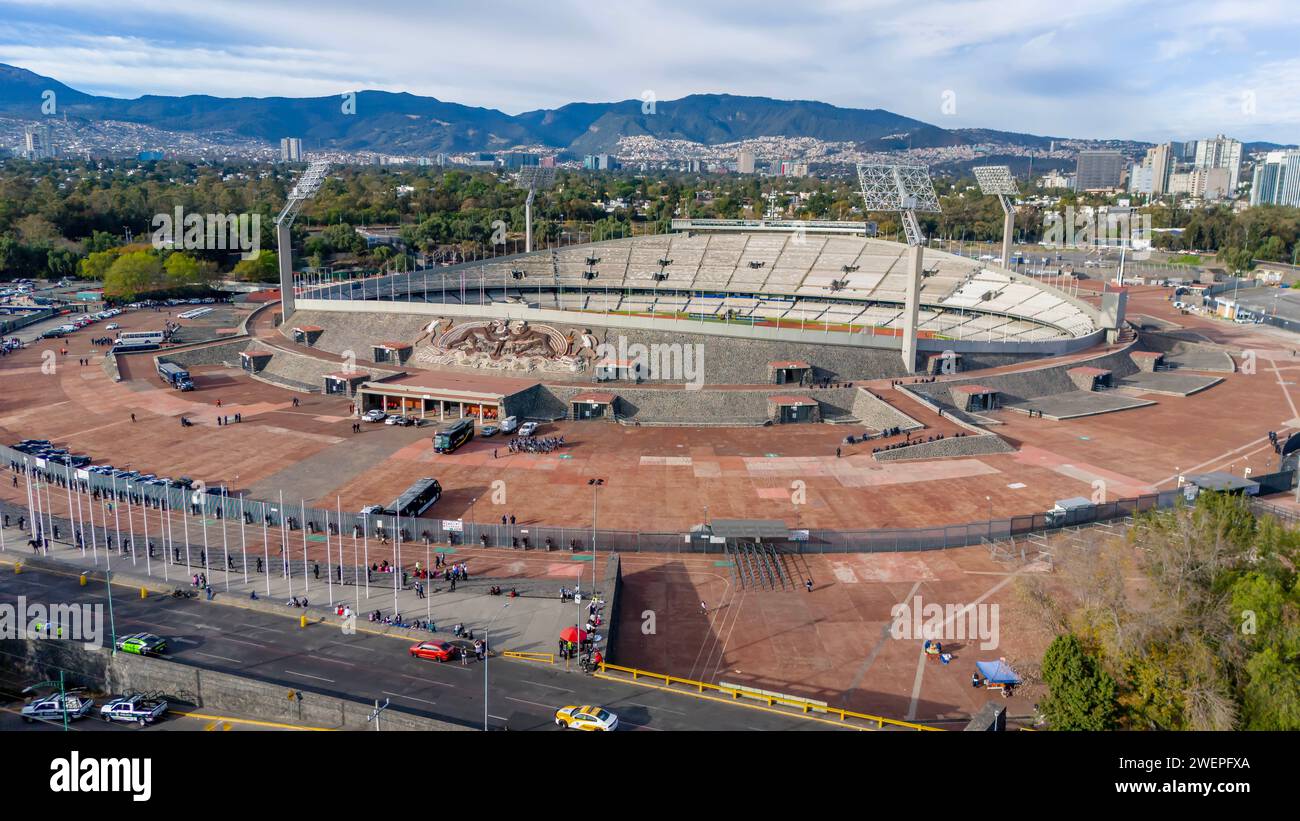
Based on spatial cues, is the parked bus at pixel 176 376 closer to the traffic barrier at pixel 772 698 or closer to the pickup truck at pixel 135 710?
the pickup truck at pixel 135 710

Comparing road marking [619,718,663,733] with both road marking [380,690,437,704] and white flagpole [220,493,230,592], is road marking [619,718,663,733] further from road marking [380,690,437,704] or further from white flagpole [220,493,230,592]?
white flagpole [220,493,230,592]

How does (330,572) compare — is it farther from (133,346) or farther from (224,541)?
(133,346)

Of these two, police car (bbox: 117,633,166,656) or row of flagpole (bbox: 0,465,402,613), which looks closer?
police car (bbox: 117,633,166,656)

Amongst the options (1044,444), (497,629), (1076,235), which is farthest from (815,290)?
(1076,235)

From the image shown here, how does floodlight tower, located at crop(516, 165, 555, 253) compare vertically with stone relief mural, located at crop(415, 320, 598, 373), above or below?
above

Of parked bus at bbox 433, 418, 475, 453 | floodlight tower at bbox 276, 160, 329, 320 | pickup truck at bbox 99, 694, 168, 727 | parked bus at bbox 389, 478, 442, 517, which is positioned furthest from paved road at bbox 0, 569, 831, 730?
floodlight tower at bbox 276, 160, 329, 320
